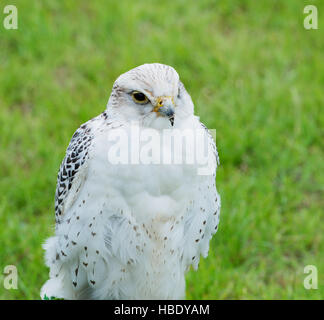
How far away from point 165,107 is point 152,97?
0.09 m

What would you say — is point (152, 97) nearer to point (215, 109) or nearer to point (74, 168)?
point (74, 168)

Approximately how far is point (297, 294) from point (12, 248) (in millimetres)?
1978

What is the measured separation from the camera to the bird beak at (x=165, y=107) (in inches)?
109

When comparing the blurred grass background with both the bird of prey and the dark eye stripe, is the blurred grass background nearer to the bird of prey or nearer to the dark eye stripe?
the bird of prey

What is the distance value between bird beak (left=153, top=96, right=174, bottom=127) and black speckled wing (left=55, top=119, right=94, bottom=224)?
44 centimetres

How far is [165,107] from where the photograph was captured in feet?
9.09

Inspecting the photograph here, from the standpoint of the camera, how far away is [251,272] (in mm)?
4395

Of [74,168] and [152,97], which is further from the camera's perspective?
[74,168]

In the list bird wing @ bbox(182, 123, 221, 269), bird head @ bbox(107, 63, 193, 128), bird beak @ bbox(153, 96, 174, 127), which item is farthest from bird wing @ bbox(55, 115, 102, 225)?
bird wing @ bbox(182, 123, 221, 269)

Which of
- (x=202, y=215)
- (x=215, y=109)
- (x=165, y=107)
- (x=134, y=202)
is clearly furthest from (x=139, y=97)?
(x=215, y=109)

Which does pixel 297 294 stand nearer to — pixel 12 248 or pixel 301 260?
pixel 301 260

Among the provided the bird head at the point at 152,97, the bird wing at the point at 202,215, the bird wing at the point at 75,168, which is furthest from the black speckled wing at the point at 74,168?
the bird wing at the point at 202,215

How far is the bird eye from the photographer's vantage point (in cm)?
286
